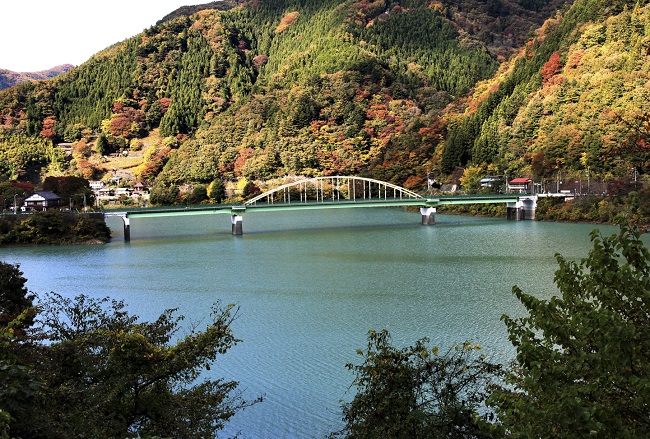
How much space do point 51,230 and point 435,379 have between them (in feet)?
87.7

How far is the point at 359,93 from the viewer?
60.8 metres

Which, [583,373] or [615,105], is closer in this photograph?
[583,373]

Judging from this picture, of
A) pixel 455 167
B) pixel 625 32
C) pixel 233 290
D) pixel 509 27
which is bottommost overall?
pixel 233 290

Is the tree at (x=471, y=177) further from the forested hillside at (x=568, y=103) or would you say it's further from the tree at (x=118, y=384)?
the tree at (x=118, y=384)

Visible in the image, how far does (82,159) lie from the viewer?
6312cm

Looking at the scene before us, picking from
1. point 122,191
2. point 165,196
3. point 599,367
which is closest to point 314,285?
point 599,367

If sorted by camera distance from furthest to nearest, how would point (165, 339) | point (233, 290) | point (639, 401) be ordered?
1. point (233, 290)
2. point (165, 339)
3. point (639, 401)

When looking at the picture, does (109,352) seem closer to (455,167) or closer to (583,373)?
(583,373)

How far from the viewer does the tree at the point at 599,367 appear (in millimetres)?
3604

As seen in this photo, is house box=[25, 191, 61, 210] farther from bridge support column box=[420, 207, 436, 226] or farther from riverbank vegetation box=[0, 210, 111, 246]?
bridge support column box=[420, 207, 436, 226]

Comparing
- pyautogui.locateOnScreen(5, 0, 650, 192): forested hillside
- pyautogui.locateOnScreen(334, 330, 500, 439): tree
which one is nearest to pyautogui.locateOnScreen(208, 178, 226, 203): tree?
pyautogui.locateOnScreen(5, 0, 650, 192): forested hillside

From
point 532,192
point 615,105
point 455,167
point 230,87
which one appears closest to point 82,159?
point 230,87

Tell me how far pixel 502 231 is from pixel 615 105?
1253cm

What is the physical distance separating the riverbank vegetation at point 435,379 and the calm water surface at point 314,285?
2063 millimetres
